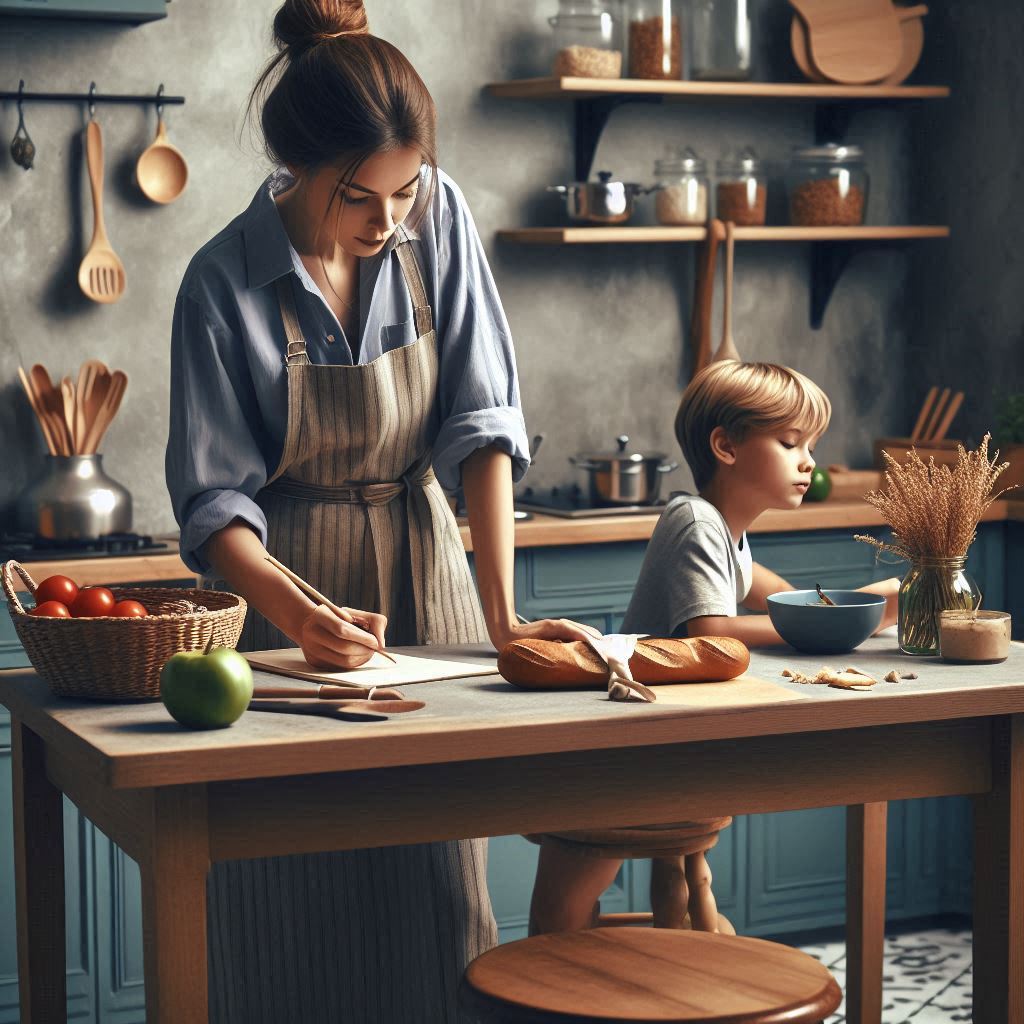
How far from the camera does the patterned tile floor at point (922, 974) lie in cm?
343

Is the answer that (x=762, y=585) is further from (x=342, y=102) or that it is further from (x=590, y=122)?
(x=590, y=122)

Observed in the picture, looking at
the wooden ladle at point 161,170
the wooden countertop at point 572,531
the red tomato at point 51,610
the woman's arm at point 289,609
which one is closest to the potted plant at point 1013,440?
the wooden countertop at point 572,531

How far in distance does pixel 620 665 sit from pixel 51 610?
635 millimetres

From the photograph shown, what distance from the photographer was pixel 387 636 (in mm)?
2445

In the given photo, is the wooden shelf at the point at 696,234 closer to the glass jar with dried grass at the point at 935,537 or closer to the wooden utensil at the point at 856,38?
the wooden utensil at the point at 856,38

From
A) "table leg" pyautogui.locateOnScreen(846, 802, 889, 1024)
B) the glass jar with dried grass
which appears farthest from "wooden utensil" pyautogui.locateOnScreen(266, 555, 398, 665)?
"table leg" pyautogui.locateOnScreen(846, 802, 889, 1024)

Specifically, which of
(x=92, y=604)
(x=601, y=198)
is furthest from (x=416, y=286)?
(x=601, y=198)

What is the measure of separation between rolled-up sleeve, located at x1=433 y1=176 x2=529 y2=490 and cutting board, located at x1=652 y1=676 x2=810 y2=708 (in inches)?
20.3

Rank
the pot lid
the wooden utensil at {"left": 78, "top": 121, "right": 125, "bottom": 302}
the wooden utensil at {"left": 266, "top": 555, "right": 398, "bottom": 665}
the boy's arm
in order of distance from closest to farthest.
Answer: the wooden utensil at {"left": 266, "top": 555, "right": 398, "bottom": 665}
the boy's arm
the wooden utensil at {"left": 78, "top": 121, "right": 125, "bottom": 302}
the pot lid

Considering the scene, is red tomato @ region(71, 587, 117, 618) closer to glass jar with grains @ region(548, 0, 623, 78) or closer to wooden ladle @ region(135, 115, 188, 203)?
wooden ladle @ region(135, 115, 188, 203)

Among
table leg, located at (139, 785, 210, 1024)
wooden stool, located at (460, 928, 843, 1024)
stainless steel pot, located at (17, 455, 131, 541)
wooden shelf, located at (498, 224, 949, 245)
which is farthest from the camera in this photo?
wooden shelf, located at (498, 224, 949, 245)

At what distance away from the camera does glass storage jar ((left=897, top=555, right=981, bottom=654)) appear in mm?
2180

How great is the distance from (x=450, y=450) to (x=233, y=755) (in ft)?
2.53

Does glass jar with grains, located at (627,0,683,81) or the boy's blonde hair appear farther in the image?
glass jar with grains, located at (627,0,683,81)
